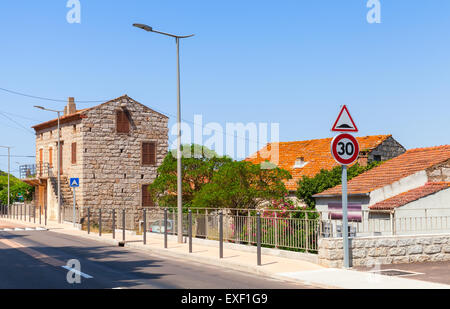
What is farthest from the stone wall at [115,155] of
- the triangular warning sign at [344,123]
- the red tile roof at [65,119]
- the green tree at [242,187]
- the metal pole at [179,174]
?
the triangular warning sign at [344,123]

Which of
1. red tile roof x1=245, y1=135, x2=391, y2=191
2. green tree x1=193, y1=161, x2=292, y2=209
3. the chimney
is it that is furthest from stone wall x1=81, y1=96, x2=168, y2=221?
green tree x1=193, y1=161, x2=292, y2=209

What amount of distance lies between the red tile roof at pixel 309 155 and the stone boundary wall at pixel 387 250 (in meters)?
22.1

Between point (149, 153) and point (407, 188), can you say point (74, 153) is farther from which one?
point (407, 188)

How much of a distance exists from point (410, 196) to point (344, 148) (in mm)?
13529

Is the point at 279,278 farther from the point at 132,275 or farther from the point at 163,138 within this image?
the point at 163,138

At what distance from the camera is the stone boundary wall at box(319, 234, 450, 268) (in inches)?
519

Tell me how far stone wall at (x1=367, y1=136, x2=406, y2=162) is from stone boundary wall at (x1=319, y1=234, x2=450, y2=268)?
86.9 feet

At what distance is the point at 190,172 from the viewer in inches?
1086

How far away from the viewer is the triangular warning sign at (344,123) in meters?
12.9

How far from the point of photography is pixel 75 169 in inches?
1624

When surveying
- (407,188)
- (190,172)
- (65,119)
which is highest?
(65,119)

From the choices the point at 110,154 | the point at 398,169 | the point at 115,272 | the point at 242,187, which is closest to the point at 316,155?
the point at 398,169
